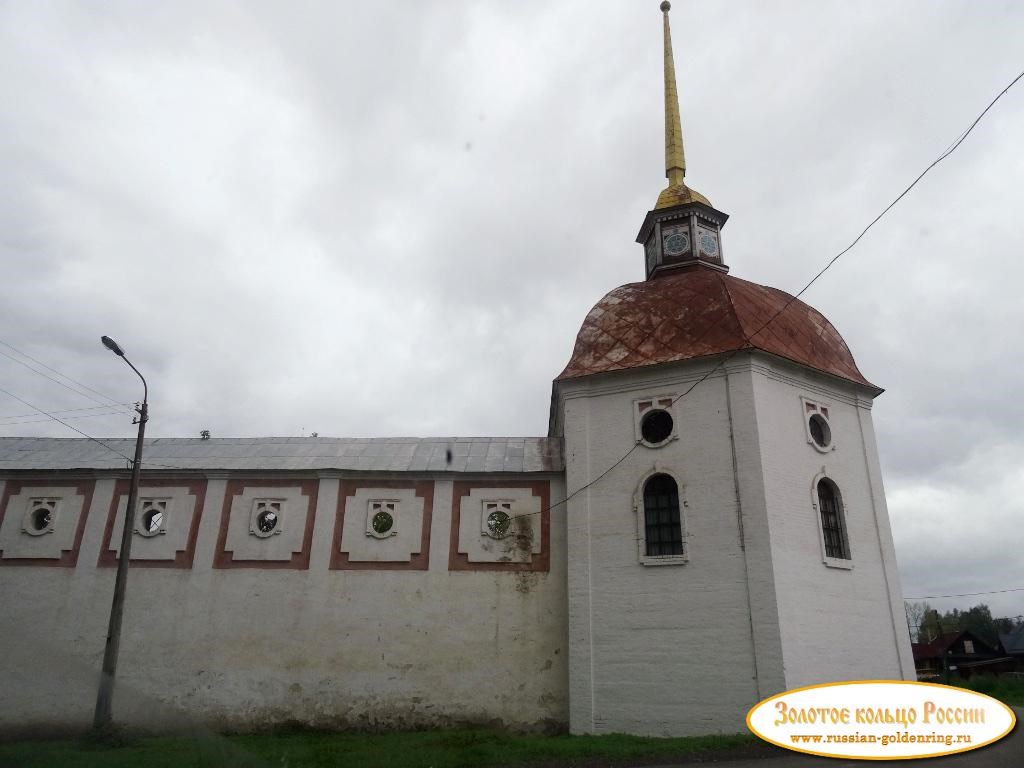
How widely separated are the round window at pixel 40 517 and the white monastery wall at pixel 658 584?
12.2 metres

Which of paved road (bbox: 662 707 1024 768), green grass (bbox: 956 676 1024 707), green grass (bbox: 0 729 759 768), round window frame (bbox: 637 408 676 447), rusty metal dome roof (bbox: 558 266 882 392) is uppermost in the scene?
rusty metal dome roof (bbox: 558 266 882 392)

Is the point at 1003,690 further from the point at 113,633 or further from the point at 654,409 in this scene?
the point at 113,633

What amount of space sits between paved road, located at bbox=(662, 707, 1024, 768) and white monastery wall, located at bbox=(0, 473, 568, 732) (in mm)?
4711

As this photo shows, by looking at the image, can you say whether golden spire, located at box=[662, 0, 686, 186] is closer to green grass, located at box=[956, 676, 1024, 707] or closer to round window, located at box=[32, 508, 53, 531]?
green grass, located at box=[956, 676, 1024, 707]

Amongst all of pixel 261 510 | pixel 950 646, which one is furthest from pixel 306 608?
pixel 950 646

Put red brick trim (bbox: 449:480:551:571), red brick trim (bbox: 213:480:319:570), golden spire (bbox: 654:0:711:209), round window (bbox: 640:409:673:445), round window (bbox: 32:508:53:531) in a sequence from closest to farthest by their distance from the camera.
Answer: round window (bbox: 640:409:673:445)
red brick trim (bbox: 449:480:551:571)
red brick trim (bbox: 213:480:319:570)
round window (bbox: 32:508:53:531)
golden spire (bbox: 654:0:711:209)

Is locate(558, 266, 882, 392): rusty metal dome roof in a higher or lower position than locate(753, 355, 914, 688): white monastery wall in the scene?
higher

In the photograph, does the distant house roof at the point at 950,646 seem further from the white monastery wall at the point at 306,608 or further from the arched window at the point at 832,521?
the white monastery wall at the point at 306,608

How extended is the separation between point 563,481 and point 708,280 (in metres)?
5.50

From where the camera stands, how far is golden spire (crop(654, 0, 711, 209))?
19.7 metres

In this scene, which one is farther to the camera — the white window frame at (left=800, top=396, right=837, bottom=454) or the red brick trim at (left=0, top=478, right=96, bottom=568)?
the red brick trim at (left=0, top=478, right=96, bottom=568)

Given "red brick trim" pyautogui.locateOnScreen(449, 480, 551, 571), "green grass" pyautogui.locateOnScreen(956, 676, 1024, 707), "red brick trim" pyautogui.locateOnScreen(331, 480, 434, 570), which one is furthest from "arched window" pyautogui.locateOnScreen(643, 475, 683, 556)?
"green grass" pyautogui.locateOnScreen(956, 676, 1024, 707)

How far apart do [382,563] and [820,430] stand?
9.55 meters

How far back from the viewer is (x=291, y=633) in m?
14.8
